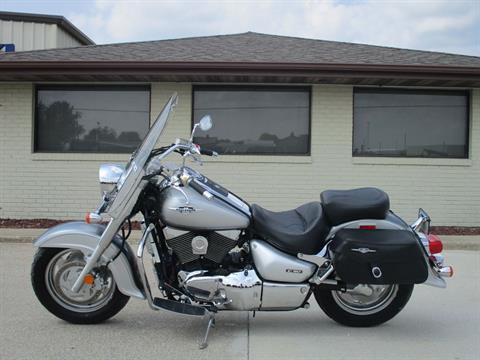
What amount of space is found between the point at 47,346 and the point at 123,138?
7.09m

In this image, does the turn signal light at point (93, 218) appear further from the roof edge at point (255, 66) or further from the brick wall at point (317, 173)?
the brick wall at point (317, 173)

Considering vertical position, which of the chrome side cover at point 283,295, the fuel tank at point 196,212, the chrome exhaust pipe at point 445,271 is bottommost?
the chrome side cover at point 283,295

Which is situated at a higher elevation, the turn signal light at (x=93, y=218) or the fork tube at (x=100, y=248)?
the turn signal light at (x=93, y=218)

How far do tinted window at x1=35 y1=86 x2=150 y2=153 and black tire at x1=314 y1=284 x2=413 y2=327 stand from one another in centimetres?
700

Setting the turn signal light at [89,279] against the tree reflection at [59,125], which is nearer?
the turn signal light at [89,279]

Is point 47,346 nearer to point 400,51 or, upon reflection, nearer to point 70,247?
point 70,247

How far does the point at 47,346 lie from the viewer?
4344mm

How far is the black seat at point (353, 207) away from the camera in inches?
182

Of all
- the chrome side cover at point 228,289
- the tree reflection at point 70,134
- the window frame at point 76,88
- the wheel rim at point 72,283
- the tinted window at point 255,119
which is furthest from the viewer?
the tree reflection at point 70,134

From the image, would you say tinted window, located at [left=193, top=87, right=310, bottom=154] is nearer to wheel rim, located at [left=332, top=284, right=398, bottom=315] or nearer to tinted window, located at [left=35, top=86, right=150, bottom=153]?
tinted window, located at [left=35, top=86, right=150, bottom=153]

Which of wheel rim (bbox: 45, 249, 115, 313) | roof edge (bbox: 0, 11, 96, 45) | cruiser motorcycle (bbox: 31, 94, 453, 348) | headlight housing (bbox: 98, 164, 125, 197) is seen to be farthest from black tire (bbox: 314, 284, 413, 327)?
roof edge (bbox: 0, 11, 96, 45)

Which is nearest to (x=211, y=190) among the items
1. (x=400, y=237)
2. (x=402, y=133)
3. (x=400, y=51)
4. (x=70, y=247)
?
(x=70, y=247)

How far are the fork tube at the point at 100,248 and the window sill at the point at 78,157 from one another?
6387mm

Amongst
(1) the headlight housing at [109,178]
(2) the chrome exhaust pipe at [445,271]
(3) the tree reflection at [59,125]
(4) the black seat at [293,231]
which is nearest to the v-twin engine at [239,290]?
(4) the black seat at [293,231]
